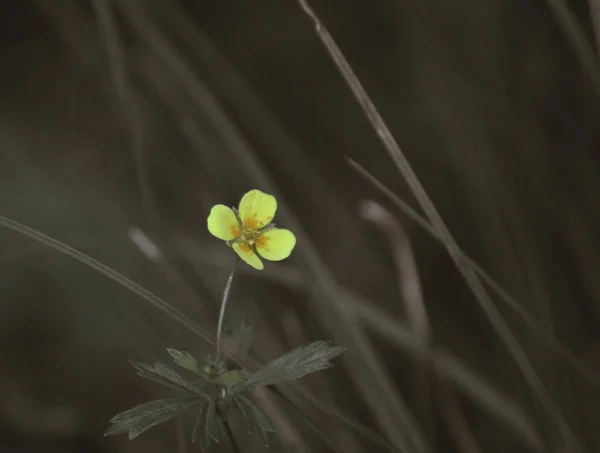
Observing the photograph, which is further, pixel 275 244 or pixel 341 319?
pixel 341 319

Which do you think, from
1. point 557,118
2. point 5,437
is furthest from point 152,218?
point 557,118

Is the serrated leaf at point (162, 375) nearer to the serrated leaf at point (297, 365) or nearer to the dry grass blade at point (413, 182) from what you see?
the serrated leaf at point (297, 365)

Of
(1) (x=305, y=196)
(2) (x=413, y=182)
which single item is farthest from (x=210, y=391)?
(1) (x=305, y=196)

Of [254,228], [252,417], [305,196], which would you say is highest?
[305,196]

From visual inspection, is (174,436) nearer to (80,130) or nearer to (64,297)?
(64,297)

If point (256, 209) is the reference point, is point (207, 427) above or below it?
below

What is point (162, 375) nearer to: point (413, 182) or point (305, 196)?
point (413, 182)

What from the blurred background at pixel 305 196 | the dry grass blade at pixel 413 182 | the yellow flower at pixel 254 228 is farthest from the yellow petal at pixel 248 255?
the blurred background at pixel 305 196
